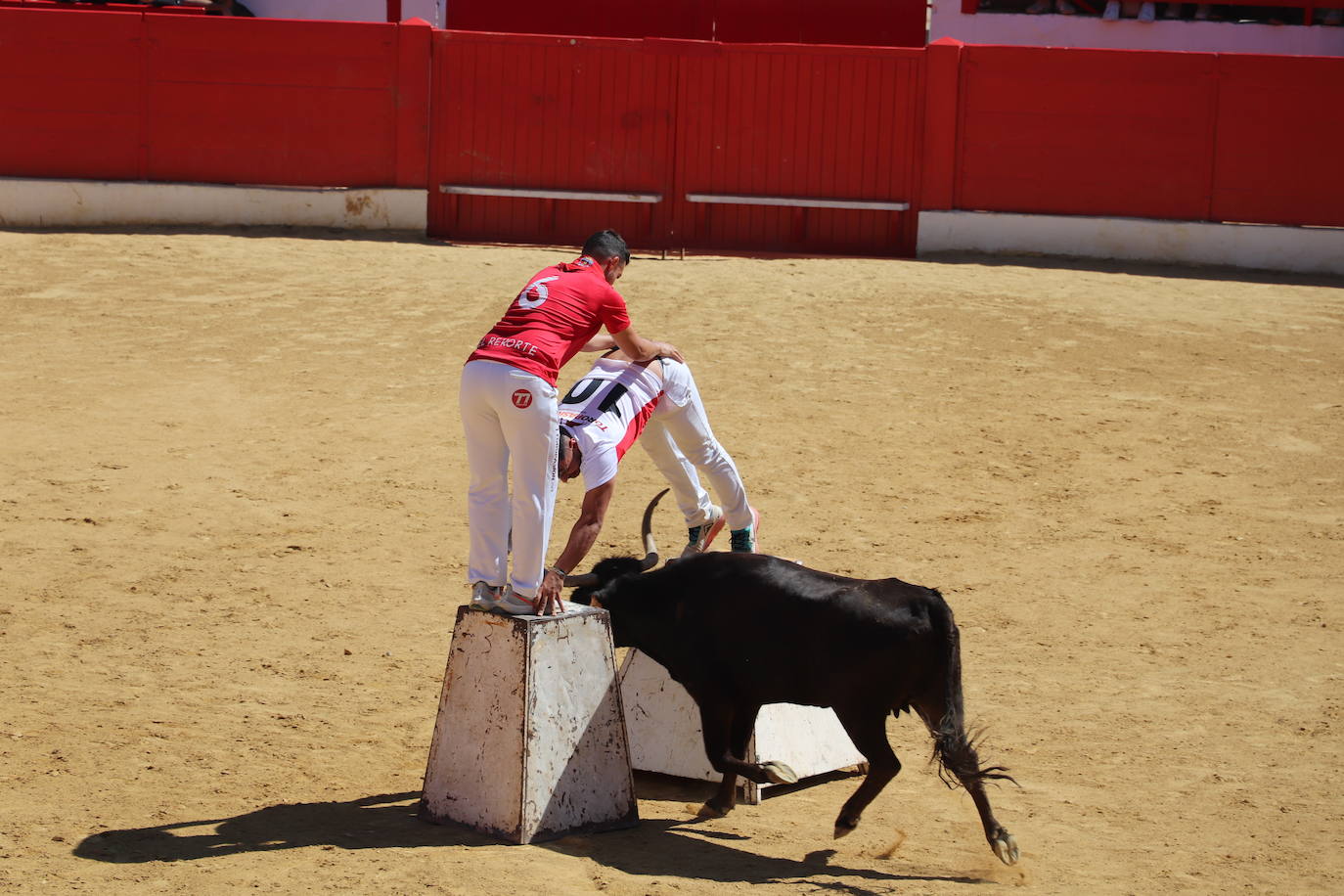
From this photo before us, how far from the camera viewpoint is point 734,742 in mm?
5375

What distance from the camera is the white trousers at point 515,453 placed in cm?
516

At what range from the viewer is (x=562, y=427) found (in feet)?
20.6

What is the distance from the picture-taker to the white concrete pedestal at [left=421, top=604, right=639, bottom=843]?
499cm

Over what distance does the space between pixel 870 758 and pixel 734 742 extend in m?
0.54

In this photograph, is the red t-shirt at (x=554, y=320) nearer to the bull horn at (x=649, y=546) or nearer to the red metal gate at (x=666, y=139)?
the bull horn at (x=649, y=546)

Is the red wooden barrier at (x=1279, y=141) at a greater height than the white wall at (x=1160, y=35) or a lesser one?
lesser

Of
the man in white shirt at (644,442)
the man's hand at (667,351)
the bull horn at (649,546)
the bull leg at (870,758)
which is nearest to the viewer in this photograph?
the bull leg at (870,758)

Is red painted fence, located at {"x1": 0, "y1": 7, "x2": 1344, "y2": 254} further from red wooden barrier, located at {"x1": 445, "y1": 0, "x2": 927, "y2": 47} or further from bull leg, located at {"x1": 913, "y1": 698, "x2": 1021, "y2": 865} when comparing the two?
bull leg, located at {"x1": 913, "y1": 698, "x2": 1021, "y2": 865}

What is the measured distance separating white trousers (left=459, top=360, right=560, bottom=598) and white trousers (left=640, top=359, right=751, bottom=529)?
4.80 feet

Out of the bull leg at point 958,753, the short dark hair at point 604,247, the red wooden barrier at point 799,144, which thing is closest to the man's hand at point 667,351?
the short dark hair at point 604,247

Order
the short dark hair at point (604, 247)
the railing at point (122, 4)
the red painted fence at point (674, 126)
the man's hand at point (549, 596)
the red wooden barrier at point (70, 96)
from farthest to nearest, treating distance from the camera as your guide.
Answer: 1. the railing at point (122, 4)
2. the red painted fence at point (674, 126)
3. the red wooden barrier at point (70, 96)
4. the short dark hair at point (604, 247)
5. the man's hand at point (549, 596)

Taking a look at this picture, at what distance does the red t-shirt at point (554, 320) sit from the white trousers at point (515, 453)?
64 mm

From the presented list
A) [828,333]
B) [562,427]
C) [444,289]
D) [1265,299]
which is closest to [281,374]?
[444,289]

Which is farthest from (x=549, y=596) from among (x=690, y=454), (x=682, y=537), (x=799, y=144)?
(x=799, y=144)
